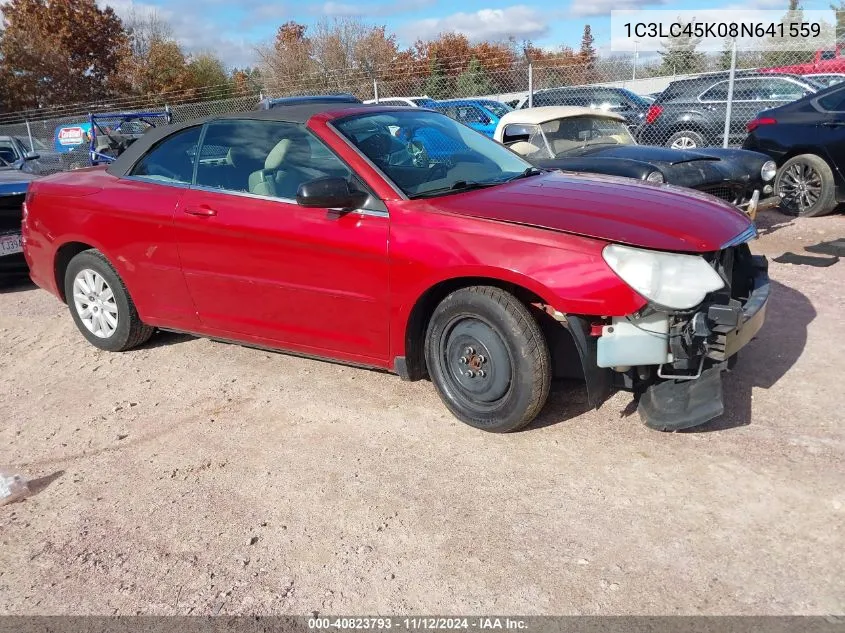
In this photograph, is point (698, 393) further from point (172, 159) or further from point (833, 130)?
point (833, 130)

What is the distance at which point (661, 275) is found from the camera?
3168 mm

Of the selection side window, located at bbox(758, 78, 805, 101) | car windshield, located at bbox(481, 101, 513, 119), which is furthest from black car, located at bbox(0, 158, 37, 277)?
side window, located at bbox(758, 78, 805, 101)

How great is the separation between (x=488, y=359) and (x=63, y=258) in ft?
11.6

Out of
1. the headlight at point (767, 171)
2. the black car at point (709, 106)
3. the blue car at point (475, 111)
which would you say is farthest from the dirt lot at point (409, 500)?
the blue car at point (475, 111)

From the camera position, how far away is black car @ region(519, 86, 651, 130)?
50.6ft

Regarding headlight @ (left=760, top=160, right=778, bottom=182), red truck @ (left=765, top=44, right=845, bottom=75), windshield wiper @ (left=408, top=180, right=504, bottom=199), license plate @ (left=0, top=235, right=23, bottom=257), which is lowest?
license plate @ (left=0, top=235, right=23, bottom=257)

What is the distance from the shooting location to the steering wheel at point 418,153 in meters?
4.10

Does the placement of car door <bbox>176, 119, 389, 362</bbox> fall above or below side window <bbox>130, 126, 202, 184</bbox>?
below

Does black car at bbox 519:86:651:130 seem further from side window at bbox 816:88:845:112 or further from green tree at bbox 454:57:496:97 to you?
side window at bbox 816:88:845:112

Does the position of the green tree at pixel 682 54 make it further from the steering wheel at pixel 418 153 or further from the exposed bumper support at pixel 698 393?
the exposed bumper support at pixel 698 393

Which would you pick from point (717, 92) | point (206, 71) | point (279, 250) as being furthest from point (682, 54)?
point (206, 71)

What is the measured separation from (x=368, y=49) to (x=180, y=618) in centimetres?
3106

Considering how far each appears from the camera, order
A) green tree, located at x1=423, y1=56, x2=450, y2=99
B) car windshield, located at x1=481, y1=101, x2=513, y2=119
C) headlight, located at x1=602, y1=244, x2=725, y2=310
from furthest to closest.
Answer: green tree, located at x1=423, y1=56, x2=450, y2=99
car windshield, located at x1=481, y1=101, x2=513, y2=119
headlight, located at x1=602, y1=244, x2=725, y2=310

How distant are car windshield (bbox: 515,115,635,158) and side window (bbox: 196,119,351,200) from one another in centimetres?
381
